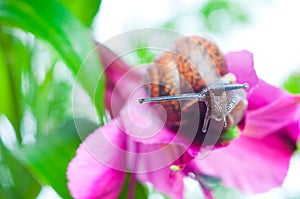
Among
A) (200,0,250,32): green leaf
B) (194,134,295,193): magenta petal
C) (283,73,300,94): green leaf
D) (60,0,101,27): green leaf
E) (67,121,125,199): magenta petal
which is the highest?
(60,0,101,27): green leaf

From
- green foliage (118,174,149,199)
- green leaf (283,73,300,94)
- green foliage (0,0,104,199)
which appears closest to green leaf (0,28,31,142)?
green foliage (0,0,104,199)

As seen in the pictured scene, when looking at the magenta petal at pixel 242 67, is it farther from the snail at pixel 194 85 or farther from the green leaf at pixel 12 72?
the green leaf at pixel 12 72

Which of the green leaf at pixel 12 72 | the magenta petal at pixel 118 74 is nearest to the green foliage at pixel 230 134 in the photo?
the magenta petal at pixel 118 74

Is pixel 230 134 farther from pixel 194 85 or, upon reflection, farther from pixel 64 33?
pixel 64 33

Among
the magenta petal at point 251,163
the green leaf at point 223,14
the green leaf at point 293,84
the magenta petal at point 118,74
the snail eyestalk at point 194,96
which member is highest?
the green leaf at point 223,14

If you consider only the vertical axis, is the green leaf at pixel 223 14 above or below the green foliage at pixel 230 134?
above

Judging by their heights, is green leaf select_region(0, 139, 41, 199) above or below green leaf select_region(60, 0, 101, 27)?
below

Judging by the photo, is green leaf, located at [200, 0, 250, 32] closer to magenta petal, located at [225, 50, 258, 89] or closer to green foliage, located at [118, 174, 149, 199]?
magenta petal, located at [225, 50, 258, 89]

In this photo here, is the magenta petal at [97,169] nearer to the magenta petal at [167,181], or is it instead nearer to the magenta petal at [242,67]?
the magenta petal at [167,181]
